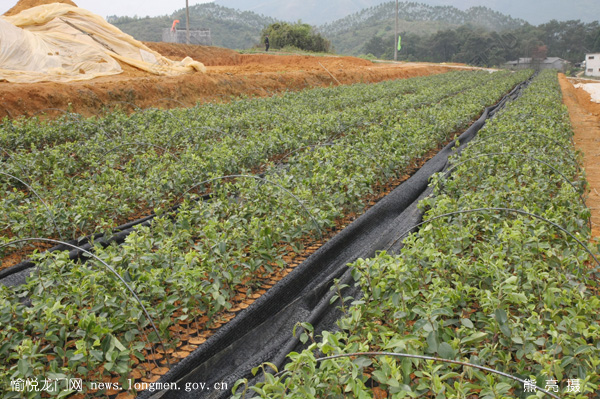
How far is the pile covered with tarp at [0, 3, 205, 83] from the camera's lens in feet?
42.7

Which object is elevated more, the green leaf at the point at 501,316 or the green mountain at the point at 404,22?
the green mountain at the point at 404,22

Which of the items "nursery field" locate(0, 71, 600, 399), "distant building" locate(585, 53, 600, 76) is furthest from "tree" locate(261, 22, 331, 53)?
"nursery field" locate(0, 71, 600, 399)

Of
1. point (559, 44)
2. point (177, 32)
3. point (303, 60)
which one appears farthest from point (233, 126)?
point (559, 44)

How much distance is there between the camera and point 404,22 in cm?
9662

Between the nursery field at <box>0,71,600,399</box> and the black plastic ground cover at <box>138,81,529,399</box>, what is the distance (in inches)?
5.9

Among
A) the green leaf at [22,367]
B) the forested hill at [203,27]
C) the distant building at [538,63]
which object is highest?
the forested hill at [203,27]

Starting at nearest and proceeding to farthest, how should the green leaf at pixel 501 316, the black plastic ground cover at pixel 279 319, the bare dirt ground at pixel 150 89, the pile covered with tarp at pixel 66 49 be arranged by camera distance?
the green leaf at pixel 501 316 → the black plastic ground cover at pixel 279 319 → the bare dirt ground at pixel 150 89 → the pile covered with tarp at pixel 66 49

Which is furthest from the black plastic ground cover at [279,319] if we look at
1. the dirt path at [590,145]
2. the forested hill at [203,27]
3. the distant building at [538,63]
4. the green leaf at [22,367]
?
the forested hill at [203,27]

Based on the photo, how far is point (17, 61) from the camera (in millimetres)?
13094

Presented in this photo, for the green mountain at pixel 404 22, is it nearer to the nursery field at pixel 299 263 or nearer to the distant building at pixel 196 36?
the distant building at pixel 196 36

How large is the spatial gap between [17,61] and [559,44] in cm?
6904

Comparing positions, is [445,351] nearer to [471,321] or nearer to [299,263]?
[471,321]

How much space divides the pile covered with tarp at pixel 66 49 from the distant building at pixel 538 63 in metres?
44.7

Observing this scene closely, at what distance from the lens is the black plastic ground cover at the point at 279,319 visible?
9.00 feet
